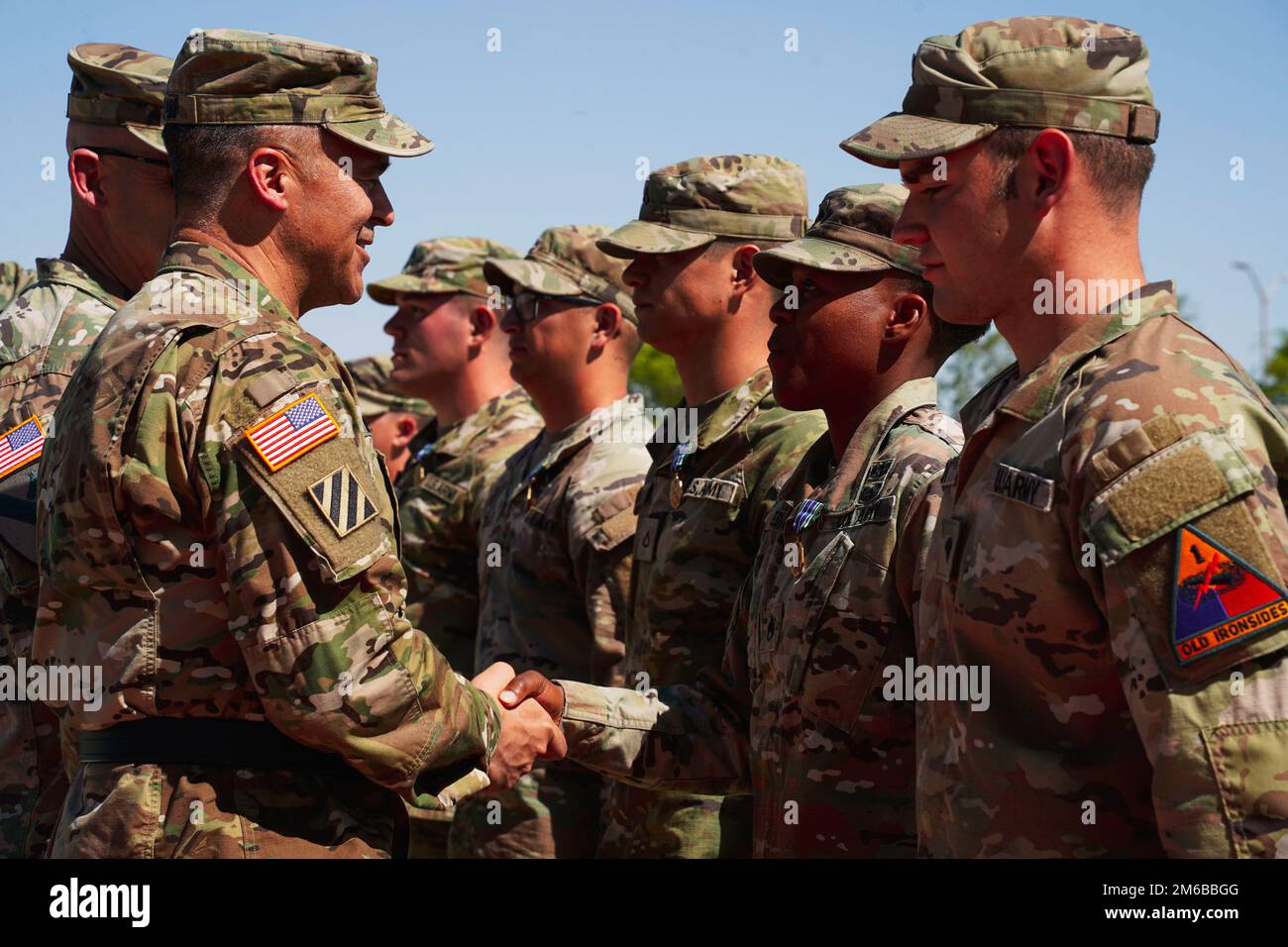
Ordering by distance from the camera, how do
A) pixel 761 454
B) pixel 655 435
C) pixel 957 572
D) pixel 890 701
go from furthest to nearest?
1. pixel 655 435
2. pixel 761 454
3. pixel 890 701
4. pixel 957 572

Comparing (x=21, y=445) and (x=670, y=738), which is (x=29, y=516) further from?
(x=670, y=738)

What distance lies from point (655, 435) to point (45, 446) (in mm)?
2738

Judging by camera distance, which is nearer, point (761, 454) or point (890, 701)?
point (890, 701)

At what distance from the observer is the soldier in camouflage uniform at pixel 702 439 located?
5281 mm

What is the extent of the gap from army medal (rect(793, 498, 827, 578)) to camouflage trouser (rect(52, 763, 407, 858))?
4.81ft

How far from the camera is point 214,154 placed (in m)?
3.84

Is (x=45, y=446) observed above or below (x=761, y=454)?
above

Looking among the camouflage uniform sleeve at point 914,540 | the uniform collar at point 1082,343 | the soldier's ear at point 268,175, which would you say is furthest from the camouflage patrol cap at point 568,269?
the uniform collar at point 1082,343

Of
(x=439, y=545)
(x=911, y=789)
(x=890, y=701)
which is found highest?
(x=890, y=701)

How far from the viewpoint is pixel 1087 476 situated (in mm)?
2887

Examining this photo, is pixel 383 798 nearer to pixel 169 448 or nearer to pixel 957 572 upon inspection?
pixel 169 448

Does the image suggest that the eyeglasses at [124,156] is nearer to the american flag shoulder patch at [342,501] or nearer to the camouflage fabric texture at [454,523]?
the american flag shoulder patch at [342,501]

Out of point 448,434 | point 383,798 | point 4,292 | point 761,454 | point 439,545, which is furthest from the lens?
point 448,434
